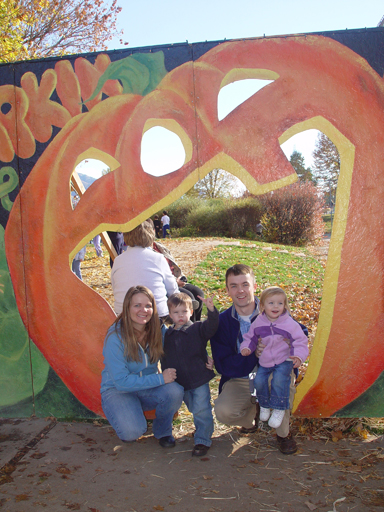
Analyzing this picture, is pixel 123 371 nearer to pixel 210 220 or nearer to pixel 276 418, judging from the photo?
pixel 276 418

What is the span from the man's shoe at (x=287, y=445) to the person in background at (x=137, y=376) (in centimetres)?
85

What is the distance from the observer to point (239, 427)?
3750mm

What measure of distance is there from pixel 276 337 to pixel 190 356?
2.29 feet

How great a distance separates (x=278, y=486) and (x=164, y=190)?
2.39 m

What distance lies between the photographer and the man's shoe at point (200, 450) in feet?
10.7

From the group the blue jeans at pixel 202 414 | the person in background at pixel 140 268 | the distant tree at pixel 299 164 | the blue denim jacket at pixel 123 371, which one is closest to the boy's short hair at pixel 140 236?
the person in background at pixel 140 268

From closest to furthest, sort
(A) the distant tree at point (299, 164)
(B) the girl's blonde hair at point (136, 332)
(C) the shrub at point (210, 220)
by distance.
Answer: (B) the girl's blonde hair at point (136, 332) < (C) the shrub at point (210, 220) < (A) the distant tree at point (299, 164)

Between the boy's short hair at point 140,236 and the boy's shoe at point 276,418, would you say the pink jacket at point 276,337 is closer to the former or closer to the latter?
the boy's shoe at point 276,418

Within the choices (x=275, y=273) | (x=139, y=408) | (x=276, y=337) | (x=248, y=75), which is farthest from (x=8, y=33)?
(x=276, y=337)

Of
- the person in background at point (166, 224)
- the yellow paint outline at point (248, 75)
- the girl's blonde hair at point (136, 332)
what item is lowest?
the girl's blonde hair at point (136, 332)

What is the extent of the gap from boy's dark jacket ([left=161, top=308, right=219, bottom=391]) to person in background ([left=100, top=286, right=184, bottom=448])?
0.31 feet

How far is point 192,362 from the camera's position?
3.39 meters

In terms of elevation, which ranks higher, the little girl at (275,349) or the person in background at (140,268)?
the person in background at (140,268)

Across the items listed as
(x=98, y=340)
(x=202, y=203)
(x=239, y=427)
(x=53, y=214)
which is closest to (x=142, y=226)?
(x=53, y=214)
